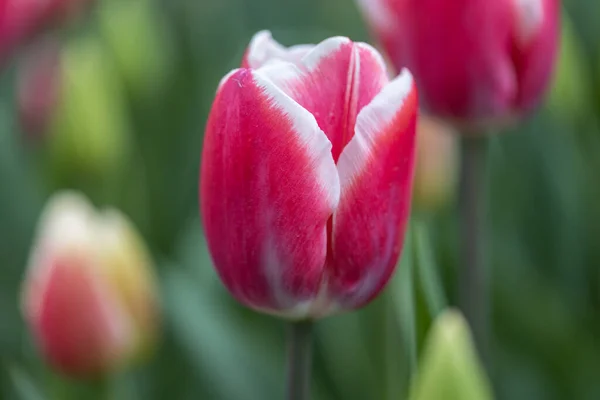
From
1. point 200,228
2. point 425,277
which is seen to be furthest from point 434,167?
point 425,277

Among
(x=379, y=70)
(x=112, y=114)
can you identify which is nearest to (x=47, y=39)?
(x=112, y=114)

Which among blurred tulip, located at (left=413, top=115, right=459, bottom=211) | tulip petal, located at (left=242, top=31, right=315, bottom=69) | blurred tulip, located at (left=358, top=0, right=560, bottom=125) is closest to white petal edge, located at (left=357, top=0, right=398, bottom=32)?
blurred tulip, located at (left=358, top=0, right=560, bottom=125)

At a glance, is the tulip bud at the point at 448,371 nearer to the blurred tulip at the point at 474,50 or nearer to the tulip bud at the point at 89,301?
the blurred tulip at the point at 474,50

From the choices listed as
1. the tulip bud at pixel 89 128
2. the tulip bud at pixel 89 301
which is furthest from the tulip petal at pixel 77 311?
the tulip bud at pixel 89 128

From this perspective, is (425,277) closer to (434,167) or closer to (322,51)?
(322,51)

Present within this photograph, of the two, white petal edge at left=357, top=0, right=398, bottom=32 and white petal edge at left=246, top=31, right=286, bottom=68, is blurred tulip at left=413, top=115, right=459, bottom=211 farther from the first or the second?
white petal edge at left=246, top=31, right=286, bottom=68

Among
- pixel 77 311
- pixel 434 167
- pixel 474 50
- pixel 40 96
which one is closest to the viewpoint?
pixel 474 50
